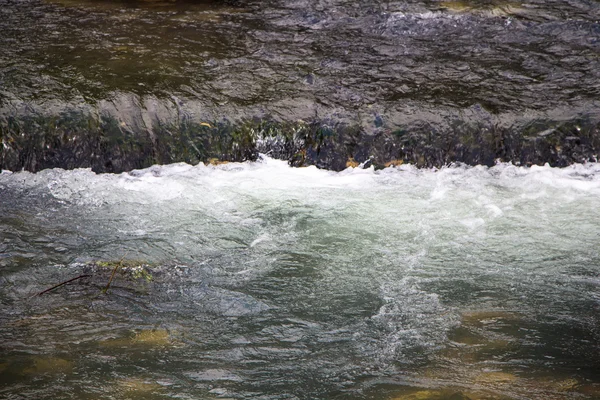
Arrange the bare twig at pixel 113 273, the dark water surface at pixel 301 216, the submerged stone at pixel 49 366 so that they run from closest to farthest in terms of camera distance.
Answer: the submerged stone at pixel 49 366, the dark water surface at pixel 301 216, the bare twig at pixel 113 273

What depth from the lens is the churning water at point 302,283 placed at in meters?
3.48

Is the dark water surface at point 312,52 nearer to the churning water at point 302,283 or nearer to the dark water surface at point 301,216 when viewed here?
the dark water surface at point 301,216

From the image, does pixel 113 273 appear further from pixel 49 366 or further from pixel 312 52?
pixel 312 52

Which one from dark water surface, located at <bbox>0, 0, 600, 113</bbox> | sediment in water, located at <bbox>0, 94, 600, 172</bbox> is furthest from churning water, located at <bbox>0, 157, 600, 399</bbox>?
dark water surface, located at <bbox>0, 0, 600, 113</bbox>

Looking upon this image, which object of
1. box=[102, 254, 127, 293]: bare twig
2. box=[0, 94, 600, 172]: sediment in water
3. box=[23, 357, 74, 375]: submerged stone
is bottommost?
box=[23, 357, 74, 375]: submerged stone

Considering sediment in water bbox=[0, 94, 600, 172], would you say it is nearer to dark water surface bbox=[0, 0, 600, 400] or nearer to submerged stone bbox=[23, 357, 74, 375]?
dark water surface bbox=[0, 0, 600, 400]

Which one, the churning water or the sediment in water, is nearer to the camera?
the churning water

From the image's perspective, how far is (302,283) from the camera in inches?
173

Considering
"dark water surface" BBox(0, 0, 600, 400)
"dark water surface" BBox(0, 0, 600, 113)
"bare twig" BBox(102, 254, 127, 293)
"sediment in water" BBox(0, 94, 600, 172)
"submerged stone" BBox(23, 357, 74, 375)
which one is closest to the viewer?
"submerged stone" BBox(23, 357, 74, 375)

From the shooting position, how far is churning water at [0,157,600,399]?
11.4 ft

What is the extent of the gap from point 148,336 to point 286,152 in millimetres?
2630

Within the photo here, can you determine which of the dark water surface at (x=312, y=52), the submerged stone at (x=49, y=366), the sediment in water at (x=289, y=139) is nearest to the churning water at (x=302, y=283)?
the submerged stone at (x=49, y=366)

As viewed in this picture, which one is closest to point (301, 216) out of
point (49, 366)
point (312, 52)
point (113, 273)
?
point (113, 273)

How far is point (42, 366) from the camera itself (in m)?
3.50
